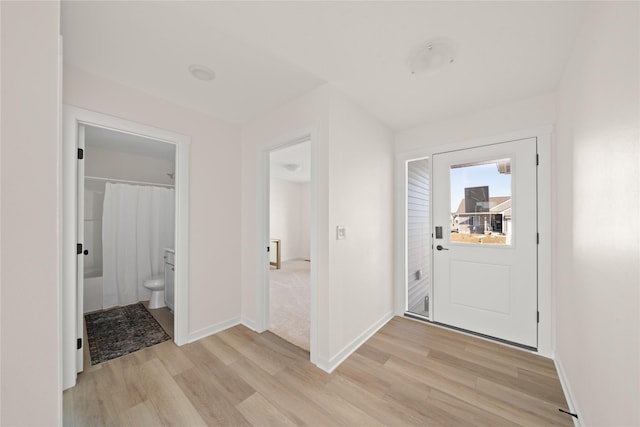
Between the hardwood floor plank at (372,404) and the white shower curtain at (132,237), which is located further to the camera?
the white shower curtain at (132,237)

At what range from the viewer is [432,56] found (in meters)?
1.65

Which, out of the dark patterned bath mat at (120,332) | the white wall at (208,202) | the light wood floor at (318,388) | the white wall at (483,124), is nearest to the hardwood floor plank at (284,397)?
the light wood floor at (318,388)

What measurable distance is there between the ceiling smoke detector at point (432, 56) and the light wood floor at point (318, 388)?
2373 millimetres

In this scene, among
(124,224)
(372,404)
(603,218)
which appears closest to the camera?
(603,218)

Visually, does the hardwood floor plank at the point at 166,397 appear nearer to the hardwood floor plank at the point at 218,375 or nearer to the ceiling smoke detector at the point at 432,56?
the hardwood floor plank at the point at 218,375

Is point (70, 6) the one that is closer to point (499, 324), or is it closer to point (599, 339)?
point (599, 339)

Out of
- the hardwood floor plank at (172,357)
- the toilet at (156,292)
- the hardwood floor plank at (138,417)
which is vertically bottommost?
the hardwood floor plank at (138,417)

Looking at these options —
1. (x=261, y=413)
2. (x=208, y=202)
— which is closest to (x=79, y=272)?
(x=208, y=202)

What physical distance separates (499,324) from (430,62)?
2.50 m

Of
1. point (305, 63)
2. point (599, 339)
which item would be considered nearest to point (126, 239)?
point (305, 63)

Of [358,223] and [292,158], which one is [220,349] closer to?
[358,223]

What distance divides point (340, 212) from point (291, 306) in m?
1.93
